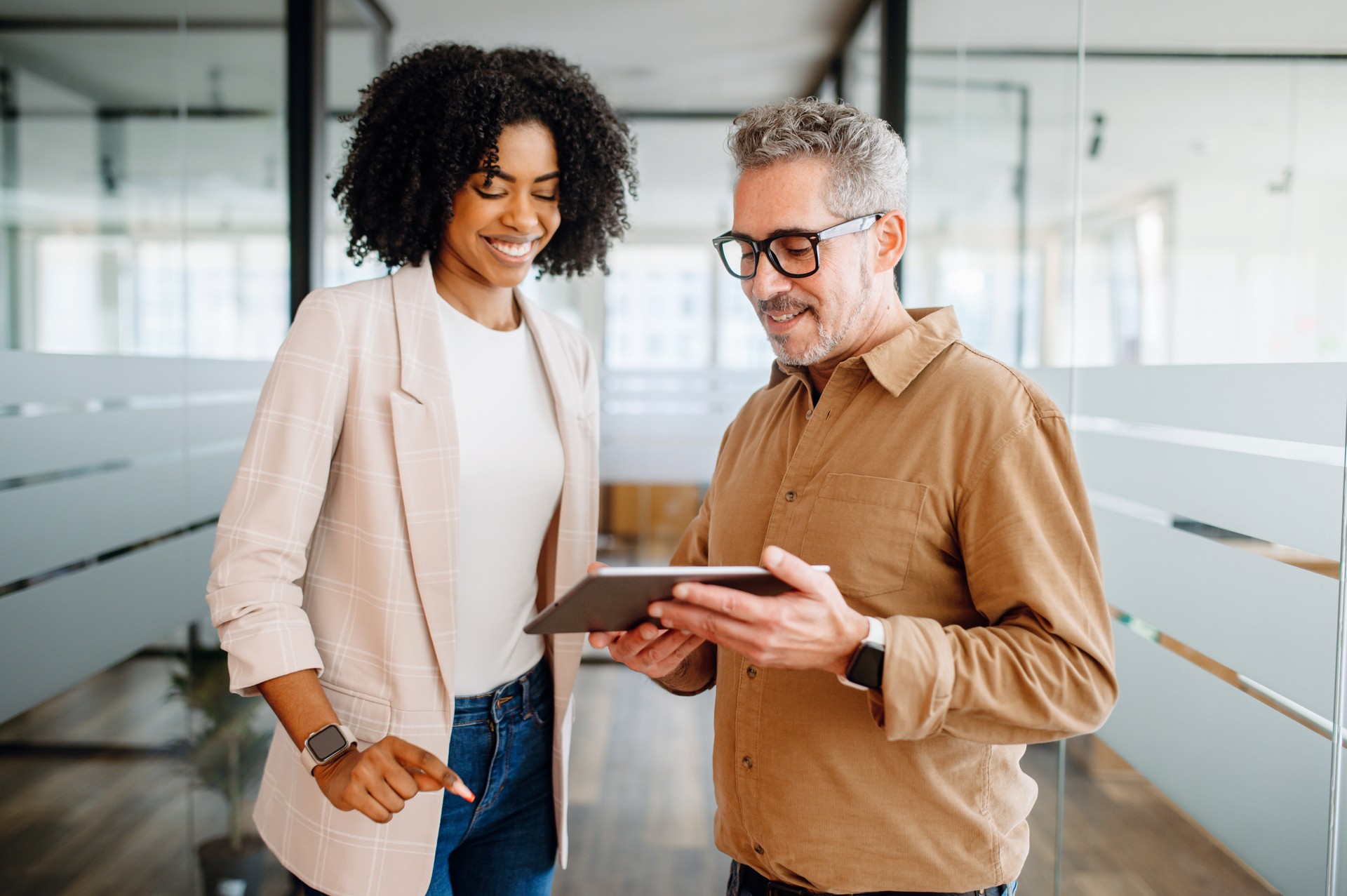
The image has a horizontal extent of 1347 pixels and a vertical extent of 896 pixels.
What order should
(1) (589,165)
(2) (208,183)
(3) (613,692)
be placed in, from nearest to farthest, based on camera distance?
(1) (589,165) < (2) (208,183) < (3) (613,692)

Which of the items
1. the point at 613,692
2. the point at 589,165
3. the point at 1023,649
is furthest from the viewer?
the point at 613,692

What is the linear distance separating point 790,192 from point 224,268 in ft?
6.61

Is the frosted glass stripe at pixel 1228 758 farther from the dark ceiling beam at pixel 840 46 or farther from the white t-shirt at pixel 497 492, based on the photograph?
the dark ceiling beam at pixel 840 46

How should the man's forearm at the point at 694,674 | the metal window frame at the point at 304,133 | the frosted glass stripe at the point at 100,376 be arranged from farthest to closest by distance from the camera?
the metal window frame at the point at 304,133, the frosted glass stripe at the point at 100,376, the man's forearm at the point at 694,674

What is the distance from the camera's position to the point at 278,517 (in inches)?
42.1

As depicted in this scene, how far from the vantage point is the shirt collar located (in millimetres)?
1027

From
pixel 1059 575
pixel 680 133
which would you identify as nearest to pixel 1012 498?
pixel 1059 575

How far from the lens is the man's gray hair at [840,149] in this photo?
109cm

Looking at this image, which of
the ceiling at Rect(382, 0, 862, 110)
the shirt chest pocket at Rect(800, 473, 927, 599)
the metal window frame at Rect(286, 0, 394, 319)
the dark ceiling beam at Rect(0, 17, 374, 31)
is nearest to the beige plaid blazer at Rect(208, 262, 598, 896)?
the shirt chest pocket at Rect(800, 473, 927, 599)

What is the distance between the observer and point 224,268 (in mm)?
2486

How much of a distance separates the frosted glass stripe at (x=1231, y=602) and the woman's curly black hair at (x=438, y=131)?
1.20 meters

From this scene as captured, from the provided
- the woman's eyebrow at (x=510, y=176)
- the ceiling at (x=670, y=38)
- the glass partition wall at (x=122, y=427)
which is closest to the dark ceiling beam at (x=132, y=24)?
the glass partition wall at (x=122, y=427)

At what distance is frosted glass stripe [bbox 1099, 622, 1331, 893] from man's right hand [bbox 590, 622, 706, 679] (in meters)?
0.81

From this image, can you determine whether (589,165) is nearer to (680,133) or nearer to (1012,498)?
(1012,498)
